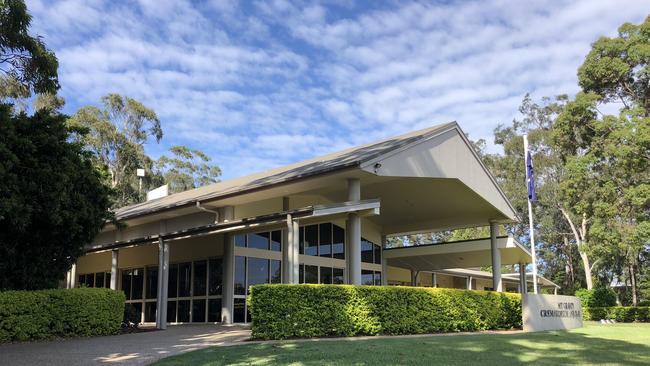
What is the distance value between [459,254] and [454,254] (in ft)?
0.82

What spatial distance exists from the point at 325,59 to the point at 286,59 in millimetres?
2076

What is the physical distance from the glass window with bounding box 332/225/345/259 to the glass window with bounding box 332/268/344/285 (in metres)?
0.52

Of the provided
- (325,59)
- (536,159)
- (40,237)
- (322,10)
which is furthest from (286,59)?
(536,159)

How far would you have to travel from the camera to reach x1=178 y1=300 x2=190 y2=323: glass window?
19.6 m

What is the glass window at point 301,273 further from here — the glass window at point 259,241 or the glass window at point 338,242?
the glass window at point 338,242

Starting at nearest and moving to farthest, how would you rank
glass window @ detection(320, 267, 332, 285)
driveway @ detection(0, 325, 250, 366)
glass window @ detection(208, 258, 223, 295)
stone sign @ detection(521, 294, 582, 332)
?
driveway @ detection(0, 325, 250, 366)
stone sign @ detection(521, 294, 582, 332)
glass window @ detection(208, 258, 223, 295)
glass window @ detection(320, 267, 332, 285)

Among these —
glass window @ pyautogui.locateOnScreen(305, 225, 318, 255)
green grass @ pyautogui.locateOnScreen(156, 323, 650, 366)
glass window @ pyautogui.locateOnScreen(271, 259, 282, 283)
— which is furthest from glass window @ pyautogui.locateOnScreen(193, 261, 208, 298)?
green grass @ pyautogui.locateOnScreen(156, 323, 650, 366)

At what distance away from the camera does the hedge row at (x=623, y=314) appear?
26234 mm

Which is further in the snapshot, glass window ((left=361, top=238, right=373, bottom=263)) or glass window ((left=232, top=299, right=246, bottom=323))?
glass window ((left=361, top=238, right=373, bottom=263))

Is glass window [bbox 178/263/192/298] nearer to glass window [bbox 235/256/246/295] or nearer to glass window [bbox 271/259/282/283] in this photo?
glass window [bbox 235/256/246/295]

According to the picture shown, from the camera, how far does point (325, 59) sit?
19.9m

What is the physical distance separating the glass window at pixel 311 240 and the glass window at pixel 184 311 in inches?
184

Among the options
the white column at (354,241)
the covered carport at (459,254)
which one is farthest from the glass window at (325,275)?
the white column at (354,241)

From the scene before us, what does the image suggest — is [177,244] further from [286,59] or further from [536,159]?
[536,159]
